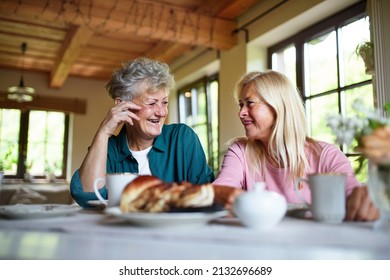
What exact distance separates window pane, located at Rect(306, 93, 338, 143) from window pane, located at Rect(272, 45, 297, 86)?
282mm

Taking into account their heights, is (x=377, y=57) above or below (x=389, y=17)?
below

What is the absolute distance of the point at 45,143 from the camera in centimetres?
555

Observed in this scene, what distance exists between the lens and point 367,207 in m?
0.67

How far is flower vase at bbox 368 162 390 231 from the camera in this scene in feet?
1.89

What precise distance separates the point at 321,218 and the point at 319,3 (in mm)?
2216

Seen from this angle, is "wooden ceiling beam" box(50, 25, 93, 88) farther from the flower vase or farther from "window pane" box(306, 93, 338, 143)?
the flower vase

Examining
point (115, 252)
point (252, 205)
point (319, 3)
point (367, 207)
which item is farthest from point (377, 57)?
point (115, 252)

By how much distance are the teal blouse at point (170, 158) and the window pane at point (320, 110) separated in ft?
4.95

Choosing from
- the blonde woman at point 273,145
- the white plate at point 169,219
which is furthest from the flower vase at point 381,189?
the blonde woman at point 273,145

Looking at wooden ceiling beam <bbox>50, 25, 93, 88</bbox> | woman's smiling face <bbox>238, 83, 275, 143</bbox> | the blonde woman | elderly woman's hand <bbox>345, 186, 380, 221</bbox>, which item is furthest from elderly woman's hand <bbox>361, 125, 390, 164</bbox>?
wooden ceiling beam <bbox>50, 25, 93, 88</bbox>

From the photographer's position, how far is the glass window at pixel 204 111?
4125 millimetres

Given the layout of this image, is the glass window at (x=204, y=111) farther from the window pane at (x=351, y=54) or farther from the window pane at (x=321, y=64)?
the window pane at (x=351, y=54)

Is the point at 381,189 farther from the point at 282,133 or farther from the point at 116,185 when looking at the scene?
the point at 282,133
